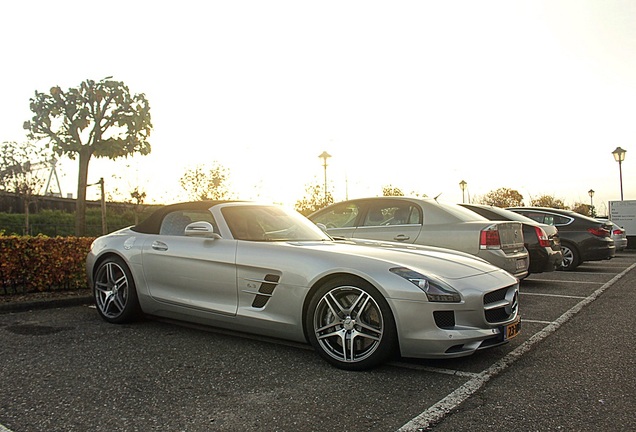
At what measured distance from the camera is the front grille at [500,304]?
399 centimetres

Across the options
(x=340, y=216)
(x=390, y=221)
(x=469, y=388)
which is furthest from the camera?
(x=340, y=216)

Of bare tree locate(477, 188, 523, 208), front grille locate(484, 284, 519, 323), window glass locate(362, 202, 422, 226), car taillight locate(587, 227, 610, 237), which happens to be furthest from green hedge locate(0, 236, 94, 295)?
bare tree locate(477, 188, 523, 208)

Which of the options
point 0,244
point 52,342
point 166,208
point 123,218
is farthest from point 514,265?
point 123,218

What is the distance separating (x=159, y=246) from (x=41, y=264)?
3199 millimetres

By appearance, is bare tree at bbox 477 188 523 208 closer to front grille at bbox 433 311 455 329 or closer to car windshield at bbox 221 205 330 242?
car windshield at bbox 221 205 330 242

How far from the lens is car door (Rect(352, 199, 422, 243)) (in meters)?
7.41

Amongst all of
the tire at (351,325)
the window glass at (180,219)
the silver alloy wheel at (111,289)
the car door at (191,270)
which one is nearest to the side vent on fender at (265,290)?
the car door at (191,270)

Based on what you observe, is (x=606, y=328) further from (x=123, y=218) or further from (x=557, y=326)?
(x=123, y=218)

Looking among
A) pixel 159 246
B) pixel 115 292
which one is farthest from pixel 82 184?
pixel 159 246

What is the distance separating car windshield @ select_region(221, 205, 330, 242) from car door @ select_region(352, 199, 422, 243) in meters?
2.13

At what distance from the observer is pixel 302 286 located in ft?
13.9

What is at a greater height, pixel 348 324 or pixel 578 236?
pixel 578 236

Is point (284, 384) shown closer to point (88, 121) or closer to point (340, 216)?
point (340, 216)

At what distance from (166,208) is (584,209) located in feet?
126
